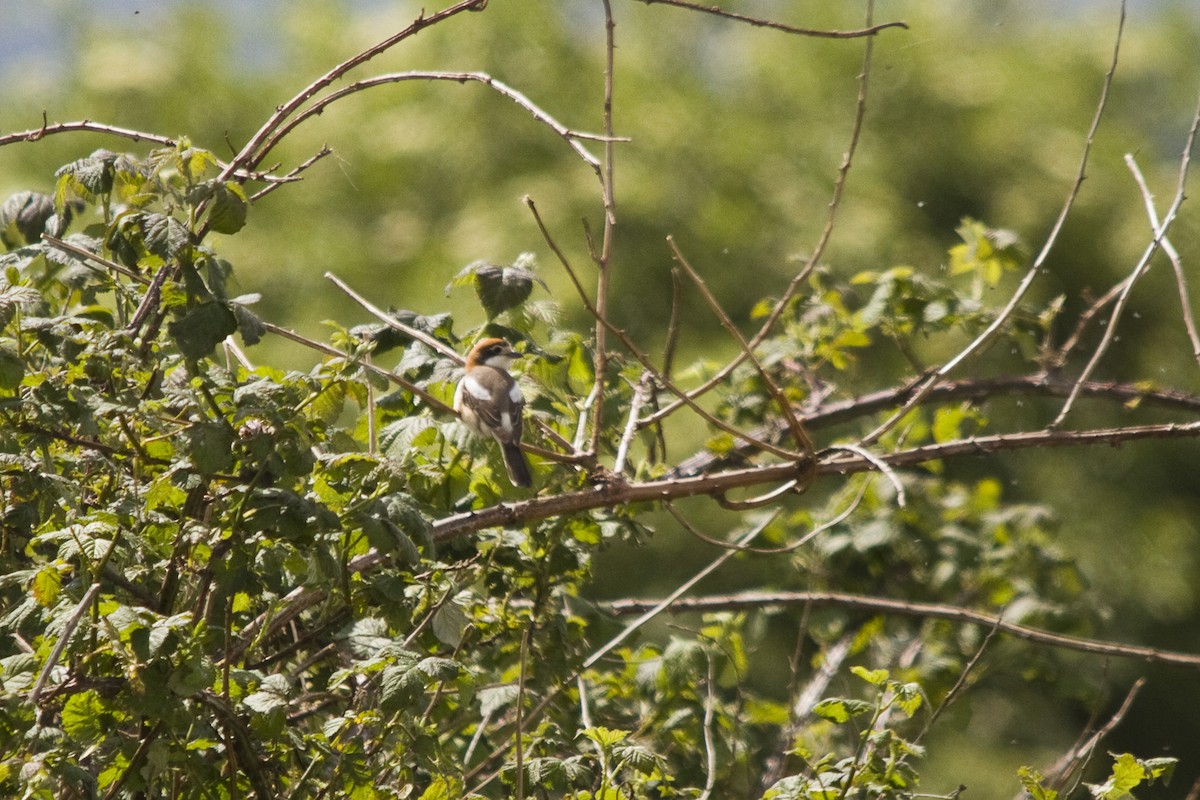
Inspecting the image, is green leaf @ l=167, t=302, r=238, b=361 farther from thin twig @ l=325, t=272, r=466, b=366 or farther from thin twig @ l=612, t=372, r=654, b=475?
thin twig @ l=612, t=372, r=654, b=475

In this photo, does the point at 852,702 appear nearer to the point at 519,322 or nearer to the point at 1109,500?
the point at 519,322

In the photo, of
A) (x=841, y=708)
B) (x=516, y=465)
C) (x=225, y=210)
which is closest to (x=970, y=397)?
(x=516, y=465)

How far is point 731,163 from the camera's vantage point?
1068 cm

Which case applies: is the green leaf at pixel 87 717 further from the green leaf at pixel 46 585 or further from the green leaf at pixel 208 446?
the green leaf at pixel 208 446

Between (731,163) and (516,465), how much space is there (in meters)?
8.72

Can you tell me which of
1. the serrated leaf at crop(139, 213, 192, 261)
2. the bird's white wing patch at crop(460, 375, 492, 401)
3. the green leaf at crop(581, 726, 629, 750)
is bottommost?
the green leaf at crop(581, 726, 629, 750)

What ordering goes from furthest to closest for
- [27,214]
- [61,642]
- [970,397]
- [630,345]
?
1. [970,397]
2. [27,214]
3. [630,345]
4. [61,642]

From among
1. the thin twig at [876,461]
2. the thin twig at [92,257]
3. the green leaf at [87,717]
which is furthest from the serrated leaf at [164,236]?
the thin twig at [876,461]

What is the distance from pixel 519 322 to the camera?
2.36 meters

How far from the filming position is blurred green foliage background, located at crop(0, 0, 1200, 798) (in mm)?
8164

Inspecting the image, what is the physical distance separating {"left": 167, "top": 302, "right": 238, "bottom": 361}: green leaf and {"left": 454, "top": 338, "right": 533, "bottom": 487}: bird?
548 mm

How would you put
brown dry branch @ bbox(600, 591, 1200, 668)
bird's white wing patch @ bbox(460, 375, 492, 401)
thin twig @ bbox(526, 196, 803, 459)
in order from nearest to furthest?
thin twig @ bbox(526, 196, 803, 459) < bird's white wing patch @ bbox(460, 375, 492, 401) < brown dry branch @ bbox(600, 591, 1200, 668)

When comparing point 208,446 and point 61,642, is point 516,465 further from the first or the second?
point 61,642

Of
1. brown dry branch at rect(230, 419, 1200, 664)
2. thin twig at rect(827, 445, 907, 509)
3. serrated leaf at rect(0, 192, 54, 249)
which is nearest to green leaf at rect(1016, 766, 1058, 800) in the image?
thin twig at rect(827, 445, 907, 509)
